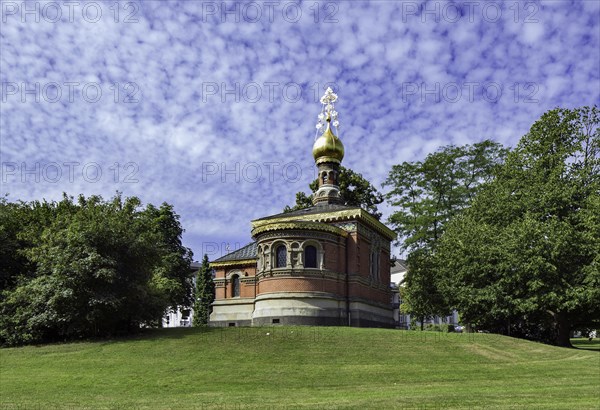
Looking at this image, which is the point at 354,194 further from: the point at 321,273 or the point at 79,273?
the point at 79,273

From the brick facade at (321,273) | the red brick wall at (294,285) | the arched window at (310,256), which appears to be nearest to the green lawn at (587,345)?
the brick facade at (321,273)

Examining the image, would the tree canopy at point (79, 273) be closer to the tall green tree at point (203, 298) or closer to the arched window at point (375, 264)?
the arched window at point (375, 264)

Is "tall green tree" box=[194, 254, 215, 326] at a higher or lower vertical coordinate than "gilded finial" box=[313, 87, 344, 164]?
lower

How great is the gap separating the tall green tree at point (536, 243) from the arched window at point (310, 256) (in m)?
8.46

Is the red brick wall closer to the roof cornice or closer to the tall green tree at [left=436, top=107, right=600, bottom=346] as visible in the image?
the roof cornice

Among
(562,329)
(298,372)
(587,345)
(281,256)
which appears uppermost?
(281,256)

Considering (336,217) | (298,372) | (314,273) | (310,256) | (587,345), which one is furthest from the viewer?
(587,345)

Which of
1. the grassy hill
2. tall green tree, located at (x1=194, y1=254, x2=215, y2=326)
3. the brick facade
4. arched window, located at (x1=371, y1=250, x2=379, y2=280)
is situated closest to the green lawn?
the grassy hill

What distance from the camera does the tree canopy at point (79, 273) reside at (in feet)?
88.2

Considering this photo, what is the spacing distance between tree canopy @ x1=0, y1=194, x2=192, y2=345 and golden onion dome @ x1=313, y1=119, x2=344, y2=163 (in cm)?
1834

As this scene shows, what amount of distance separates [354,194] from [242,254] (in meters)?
14.8

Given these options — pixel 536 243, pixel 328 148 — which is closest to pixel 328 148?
pixel 328 148

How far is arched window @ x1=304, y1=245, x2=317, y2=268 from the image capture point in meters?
35.4

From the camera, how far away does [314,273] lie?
3472 cm
